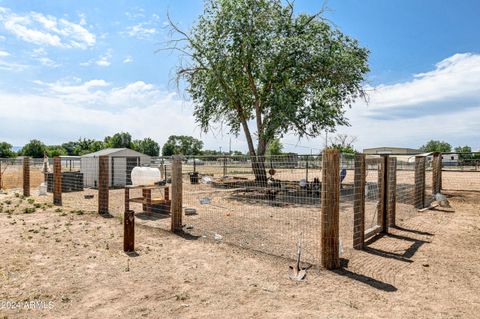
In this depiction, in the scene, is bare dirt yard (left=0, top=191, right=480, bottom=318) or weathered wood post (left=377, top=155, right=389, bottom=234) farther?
weathered wood post (left=377, top=155, right=389, bottom=234)

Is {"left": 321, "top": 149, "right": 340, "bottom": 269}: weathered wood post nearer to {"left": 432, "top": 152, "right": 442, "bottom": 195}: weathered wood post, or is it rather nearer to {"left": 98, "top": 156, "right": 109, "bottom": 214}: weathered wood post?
{"left": 98, "top": 156, "right": 109, "bottom": 214}: weathered wood post

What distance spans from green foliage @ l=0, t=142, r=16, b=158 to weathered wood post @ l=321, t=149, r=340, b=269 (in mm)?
87716

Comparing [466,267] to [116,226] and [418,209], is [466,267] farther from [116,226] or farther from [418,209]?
[116,226]

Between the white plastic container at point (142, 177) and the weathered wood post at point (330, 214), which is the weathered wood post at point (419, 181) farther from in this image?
the white plastic container at point (142, 177)

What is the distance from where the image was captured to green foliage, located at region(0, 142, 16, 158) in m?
74.1

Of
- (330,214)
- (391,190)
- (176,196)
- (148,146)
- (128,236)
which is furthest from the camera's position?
(148,146)

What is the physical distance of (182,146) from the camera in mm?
102625

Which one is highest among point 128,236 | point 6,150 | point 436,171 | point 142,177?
point 6,150

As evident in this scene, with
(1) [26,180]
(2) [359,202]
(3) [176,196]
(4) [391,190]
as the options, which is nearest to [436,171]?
(4) [391,190]

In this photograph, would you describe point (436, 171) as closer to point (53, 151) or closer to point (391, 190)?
point (391, 190)

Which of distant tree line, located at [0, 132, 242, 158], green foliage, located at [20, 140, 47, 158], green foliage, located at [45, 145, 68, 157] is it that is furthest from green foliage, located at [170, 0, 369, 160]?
green foliage, located at [20, 140, 47, 158]

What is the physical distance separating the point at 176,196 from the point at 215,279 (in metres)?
2.99

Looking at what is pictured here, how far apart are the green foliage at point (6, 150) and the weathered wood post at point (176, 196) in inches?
3318

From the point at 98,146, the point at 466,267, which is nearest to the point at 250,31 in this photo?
the point at 466,267
